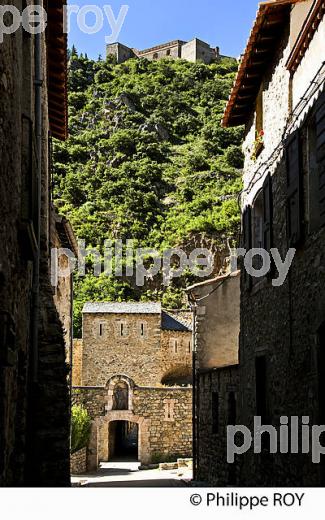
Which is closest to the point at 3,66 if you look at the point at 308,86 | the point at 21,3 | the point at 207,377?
the point at 21,3

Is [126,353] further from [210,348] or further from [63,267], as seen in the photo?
[210,348]

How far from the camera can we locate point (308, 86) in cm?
839

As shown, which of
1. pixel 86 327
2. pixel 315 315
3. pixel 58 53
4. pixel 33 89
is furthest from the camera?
pixel 86 327

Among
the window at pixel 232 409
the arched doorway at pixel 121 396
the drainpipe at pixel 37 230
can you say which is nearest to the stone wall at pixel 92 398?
the arched doorway at pixel 121 396

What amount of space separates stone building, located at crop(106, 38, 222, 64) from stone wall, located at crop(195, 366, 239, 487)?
82.0 metres

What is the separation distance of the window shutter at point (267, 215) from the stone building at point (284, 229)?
0.02 metres

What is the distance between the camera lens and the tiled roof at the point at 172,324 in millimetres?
40625

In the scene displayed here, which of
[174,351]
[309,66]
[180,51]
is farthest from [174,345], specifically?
[180,51]

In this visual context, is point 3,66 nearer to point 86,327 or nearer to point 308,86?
point 308,86

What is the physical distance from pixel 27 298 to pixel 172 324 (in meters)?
33.5

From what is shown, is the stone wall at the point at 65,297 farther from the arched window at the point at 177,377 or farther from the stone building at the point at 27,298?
the arched window at the point at 177,377

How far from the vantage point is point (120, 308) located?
39.3 meters

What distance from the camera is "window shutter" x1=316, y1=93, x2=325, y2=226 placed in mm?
7496

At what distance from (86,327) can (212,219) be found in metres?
17.2
